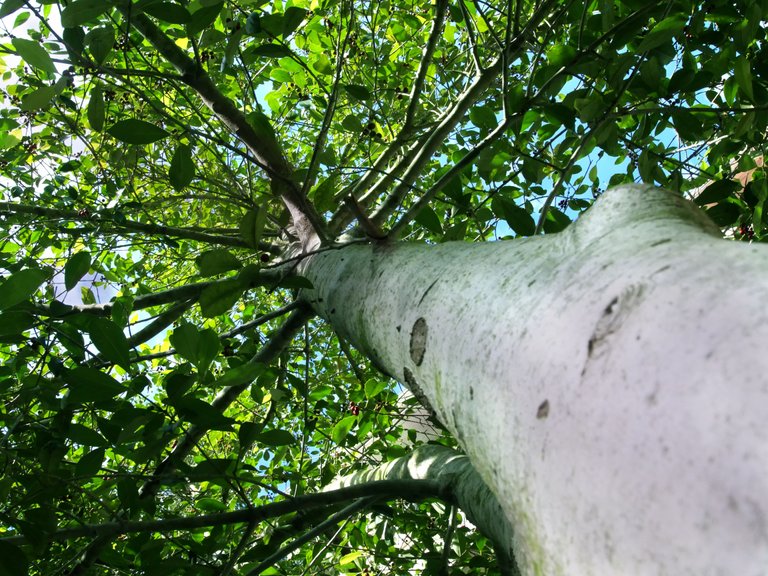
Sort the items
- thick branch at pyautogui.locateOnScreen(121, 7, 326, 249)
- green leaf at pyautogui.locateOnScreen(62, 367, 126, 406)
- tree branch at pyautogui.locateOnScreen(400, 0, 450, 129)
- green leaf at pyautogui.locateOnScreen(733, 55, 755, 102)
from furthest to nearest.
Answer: tree branch at pyautogui.locateOnScreen(400, 0, 450, 129) → thick branch at pyautogui.locateOnScreen(121, 7, 326, 249) → green leaf at pyautogui.locateOnScreen(733, 55, 755, 102) → green leaf at pyautogui.locateOnScreen(62, 367, 126, 406)

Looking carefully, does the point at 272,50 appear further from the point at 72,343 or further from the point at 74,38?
the point at 72,343

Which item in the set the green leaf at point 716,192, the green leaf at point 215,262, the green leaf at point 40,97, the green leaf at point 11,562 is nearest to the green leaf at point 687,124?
the green leaf at point 716,192

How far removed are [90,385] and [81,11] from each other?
2.32ft

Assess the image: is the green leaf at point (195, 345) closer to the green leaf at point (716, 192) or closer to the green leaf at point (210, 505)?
the green leaf at point (210, 505)

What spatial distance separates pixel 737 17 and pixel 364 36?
2.12 metres

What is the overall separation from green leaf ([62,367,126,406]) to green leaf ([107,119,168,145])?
0.44 m

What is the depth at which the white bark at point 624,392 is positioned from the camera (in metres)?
0.26

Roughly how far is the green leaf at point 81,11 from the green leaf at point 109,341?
572mm

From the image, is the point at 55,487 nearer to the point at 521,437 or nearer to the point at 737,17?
the point at 521,437

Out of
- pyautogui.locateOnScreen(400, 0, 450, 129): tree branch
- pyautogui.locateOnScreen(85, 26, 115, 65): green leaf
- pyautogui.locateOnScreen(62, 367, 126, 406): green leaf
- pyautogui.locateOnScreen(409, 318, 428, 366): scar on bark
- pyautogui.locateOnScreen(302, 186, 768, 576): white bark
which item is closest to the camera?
pyautogui.locateOnScreen(302, 186, 768, 576): white bark

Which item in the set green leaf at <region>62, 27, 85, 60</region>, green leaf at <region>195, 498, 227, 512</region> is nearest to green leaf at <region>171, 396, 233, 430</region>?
green leaf at <region>195, 498, 227, 512</region>

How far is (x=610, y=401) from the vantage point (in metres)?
0.33

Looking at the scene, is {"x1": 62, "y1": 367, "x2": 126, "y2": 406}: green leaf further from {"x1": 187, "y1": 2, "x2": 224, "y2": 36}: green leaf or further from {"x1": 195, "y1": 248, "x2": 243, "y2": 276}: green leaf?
{"x1": 187, "y1": 2, "x2": 224, "y2": 36}: green leaf

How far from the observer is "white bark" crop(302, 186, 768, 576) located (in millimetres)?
261
